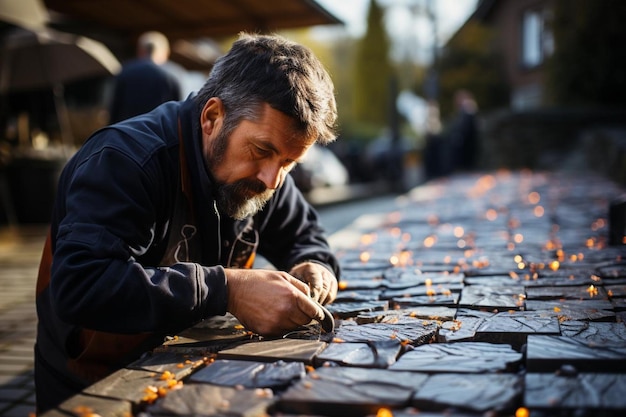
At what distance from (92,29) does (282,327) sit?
1074 centimetres

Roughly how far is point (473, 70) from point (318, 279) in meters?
25.9

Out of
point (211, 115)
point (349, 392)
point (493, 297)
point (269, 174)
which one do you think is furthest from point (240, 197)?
point (493, 297)

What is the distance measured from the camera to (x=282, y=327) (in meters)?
2.34

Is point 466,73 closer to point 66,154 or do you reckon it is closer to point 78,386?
point 66,154

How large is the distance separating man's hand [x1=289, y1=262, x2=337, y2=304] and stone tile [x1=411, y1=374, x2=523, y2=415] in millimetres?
882

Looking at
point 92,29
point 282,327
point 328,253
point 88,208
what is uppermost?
point 92,29

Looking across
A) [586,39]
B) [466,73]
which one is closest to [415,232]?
[586,39]

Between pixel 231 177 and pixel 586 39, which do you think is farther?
pixel 586 39

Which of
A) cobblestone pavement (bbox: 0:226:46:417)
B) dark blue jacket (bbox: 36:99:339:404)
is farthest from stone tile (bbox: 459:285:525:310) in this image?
cobblestone pavement (bbox: 0:226:46:417)

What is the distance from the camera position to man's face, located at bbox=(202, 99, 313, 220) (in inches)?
93.7

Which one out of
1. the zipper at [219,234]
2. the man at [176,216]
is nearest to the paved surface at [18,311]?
the man at [176,216]

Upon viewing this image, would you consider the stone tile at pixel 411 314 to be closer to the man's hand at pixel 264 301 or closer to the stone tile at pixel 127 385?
the man's hand at pixel 264 301

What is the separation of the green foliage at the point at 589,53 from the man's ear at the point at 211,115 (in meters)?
13.2

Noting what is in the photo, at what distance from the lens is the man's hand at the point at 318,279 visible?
274 cm
